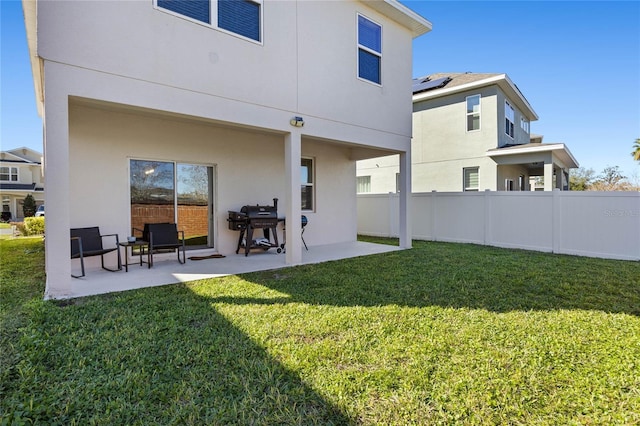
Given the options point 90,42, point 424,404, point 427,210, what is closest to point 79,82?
point 90,42

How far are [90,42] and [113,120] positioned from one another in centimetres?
213

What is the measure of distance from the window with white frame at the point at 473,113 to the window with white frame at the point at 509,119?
57.5 inches

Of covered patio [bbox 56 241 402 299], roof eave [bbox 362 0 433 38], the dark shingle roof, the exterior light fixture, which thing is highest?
the dark shingle roof

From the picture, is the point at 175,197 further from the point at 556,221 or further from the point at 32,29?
the point at 556,221

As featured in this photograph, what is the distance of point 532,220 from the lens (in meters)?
9.20

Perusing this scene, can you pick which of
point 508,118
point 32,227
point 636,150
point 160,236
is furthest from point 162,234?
point 636,150

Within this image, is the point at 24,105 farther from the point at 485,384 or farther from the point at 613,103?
the point at 613,103

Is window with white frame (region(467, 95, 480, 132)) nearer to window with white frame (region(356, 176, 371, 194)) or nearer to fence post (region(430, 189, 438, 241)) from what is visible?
fence post (region(430, 189, 438, 241))

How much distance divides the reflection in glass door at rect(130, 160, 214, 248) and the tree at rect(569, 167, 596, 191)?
34.0 meters

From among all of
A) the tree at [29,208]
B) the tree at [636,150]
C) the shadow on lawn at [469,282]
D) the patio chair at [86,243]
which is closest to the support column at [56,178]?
the patio chair at [86,243]

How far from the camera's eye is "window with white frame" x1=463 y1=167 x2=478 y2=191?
1436cm

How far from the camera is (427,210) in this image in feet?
37.7

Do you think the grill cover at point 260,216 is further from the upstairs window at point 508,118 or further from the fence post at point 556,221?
the upstairs window at point 508,118

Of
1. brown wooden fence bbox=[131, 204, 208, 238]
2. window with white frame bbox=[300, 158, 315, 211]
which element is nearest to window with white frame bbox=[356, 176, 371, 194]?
window with white frame bbox=[300, 158, 315, 211]
